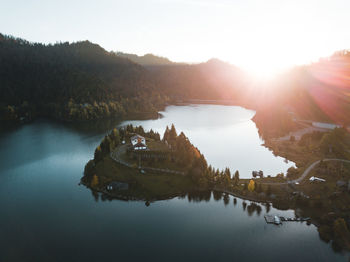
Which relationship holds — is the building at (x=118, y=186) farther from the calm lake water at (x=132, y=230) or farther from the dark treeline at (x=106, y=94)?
the dark treeline at (x=106, y=94)

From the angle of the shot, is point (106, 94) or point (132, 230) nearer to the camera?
point (132, 230)

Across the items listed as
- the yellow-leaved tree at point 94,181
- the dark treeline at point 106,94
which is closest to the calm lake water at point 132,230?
the yellow-leaved tree at point 94,181

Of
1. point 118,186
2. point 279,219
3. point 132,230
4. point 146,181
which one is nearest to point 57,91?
point 118,186

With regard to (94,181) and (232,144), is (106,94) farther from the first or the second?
(94,181)

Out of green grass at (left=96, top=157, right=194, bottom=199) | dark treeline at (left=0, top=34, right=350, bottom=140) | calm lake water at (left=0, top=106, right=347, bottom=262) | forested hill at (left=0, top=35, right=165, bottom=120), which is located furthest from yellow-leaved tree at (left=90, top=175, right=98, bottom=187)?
forested hill at (left=0, top=35, right=165, bottom=120)

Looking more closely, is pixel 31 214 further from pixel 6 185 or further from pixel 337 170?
pixel 337 170

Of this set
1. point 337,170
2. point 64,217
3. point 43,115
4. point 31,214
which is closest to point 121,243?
point 64,217

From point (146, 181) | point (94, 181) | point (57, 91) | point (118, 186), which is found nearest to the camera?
point (118, 186)

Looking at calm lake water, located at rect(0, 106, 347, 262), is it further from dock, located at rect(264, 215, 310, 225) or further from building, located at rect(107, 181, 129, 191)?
building, located at rect(107, 181, 129, 191)

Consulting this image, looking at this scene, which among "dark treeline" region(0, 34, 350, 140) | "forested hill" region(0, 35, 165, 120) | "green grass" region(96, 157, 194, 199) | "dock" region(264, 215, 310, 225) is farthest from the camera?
"forested hill" region(0, 35, 165, 120)
